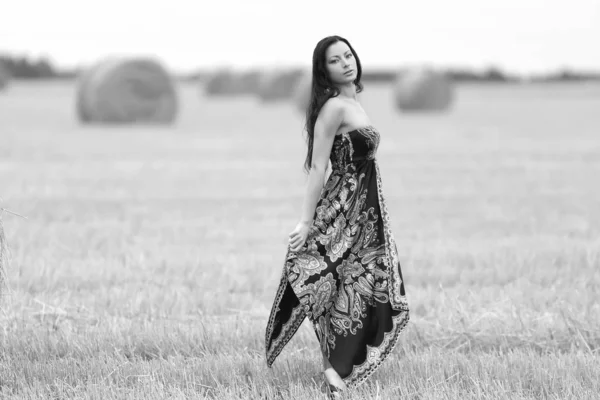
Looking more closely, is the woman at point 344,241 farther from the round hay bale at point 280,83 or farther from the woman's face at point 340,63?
the round hay bale at point 280,83

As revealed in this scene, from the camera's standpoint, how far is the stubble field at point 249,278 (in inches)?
165

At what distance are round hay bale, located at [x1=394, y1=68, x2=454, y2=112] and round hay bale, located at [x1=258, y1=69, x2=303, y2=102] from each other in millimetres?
8075

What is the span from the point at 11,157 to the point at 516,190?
26.8ft

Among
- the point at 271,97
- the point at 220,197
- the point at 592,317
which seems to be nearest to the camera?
the point at 592,317

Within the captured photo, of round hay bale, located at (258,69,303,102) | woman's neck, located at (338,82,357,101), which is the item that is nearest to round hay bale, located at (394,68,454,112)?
round hay bale, located at (258,69,303,102)

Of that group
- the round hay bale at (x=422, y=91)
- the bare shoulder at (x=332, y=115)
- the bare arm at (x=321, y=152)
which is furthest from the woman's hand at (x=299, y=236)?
the round hay bale at (x=422, y=91)

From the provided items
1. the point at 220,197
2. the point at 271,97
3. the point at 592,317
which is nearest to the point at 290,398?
the point at 592,317

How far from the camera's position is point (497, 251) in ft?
23.6

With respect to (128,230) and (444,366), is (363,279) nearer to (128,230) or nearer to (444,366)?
(444,366)

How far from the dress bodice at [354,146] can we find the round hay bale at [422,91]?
27566 millimetres

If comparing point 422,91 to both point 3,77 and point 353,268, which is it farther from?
point 353,268

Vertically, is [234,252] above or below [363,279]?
below

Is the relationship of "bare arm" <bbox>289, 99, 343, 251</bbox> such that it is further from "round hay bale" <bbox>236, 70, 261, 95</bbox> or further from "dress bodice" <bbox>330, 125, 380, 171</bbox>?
"round hay bale" <bbox>236, 70, 261, 95</bbox>

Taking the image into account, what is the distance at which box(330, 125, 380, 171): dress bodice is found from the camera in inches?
153
